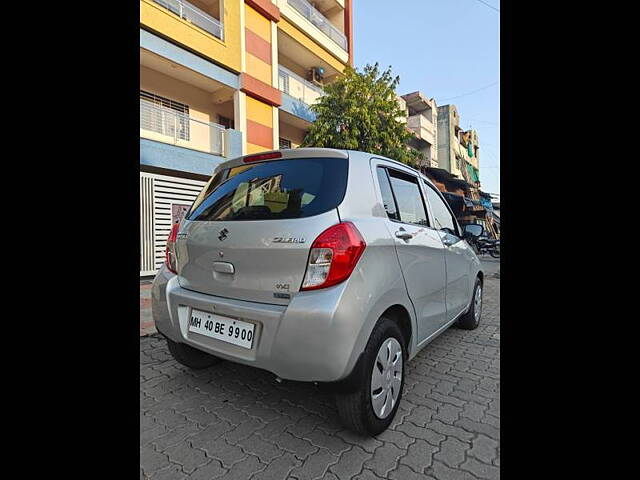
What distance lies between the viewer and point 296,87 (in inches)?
503

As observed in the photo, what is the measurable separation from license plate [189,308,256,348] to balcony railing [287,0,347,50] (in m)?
13.6

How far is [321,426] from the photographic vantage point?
6.86ft

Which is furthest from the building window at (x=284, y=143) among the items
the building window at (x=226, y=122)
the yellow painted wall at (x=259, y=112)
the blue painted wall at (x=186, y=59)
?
the blue painted wall at (x=186, y=59)

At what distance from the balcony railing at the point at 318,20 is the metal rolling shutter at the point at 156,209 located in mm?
8354

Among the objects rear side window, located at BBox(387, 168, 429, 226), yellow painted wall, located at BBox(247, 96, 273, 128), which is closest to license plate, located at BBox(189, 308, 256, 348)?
rear side window, located at BBox(387, 168, 429, 226)

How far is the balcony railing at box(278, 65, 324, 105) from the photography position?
39.9 ft

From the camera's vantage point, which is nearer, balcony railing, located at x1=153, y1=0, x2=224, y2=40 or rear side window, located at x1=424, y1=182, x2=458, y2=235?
rear side window, located at x1=424, y1=182, x2=458, y2=235

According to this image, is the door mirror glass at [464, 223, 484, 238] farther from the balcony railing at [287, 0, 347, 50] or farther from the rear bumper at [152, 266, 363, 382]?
the balcony railing at [287, 0, 347, 50]

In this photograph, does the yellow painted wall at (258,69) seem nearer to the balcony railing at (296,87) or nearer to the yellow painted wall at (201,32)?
the yellow painted wall at (201,32)

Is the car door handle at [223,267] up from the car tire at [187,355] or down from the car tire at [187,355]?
up

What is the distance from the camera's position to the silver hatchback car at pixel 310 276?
5.67ft
